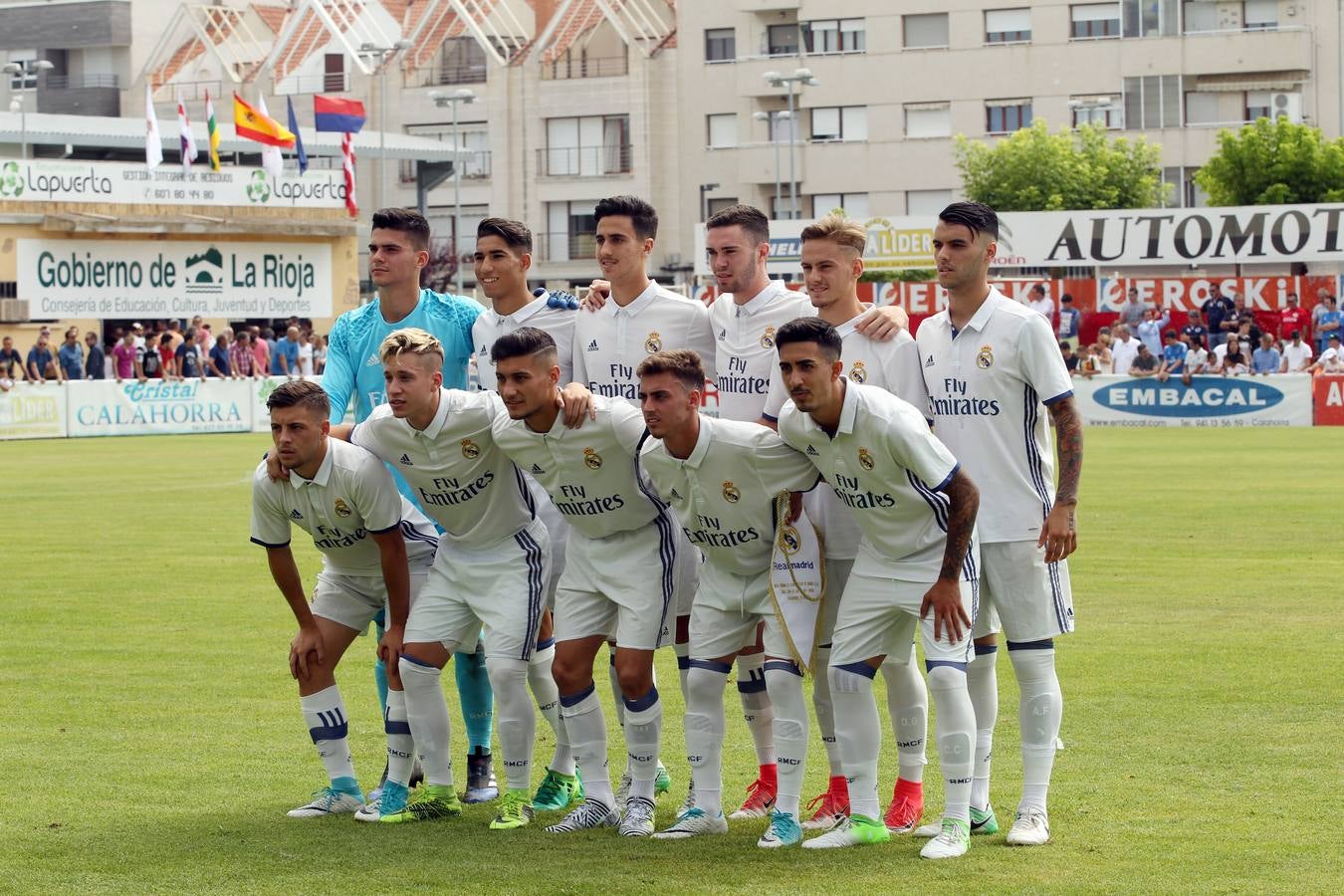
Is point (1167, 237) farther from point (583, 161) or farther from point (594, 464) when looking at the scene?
point (594, 464)

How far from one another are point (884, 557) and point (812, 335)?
1.03m

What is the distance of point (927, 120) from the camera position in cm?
7525

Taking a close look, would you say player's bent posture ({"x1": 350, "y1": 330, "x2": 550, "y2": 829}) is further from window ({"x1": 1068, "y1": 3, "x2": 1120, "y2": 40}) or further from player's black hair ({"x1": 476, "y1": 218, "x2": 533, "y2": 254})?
window ({"x1": 1068, "y1": 3, "x2": 1120, "y2": 40})

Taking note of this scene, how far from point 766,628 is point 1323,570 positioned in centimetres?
946

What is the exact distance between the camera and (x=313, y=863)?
7.52 metres

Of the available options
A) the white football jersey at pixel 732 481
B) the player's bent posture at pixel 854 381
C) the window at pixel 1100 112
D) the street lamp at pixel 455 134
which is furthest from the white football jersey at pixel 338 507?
the window at pixel 1100 112

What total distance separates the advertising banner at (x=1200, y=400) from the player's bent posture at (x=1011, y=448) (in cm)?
3011

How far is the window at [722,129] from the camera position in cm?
7800

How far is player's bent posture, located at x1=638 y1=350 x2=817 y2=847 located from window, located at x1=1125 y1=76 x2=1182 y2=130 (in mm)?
67491

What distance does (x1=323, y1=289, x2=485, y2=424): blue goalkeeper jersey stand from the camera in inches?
369

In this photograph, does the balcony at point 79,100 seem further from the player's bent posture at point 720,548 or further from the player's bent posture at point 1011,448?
the player's bent posture at point 1011,448

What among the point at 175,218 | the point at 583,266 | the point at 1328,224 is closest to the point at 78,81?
the point at 583,266

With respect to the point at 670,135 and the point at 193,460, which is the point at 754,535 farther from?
the point at 670,135

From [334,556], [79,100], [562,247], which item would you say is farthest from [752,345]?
[79,100]
